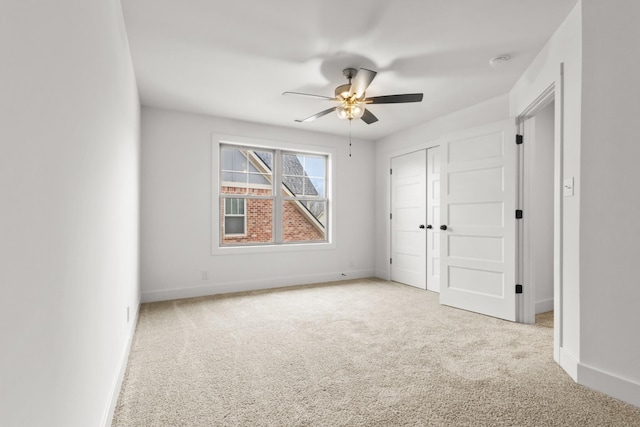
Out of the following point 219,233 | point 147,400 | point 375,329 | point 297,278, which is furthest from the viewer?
point 297,278

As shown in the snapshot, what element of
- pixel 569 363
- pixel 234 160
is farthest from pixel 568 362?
pixel 234 160

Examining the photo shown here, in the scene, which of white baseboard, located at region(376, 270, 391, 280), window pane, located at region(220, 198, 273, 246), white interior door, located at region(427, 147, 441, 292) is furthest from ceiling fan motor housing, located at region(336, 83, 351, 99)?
white baseboard, located at region(376, 270, 391, 280)

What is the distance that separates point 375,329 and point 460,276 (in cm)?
139

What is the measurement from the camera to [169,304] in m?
3.99

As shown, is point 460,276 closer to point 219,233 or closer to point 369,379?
point 369,379

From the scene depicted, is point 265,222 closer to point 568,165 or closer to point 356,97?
point 356,97

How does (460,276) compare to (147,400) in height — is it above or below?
above

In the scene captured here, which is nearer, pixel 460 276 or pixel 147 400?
pixel 147 400

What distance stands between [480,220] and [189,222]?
142 inches

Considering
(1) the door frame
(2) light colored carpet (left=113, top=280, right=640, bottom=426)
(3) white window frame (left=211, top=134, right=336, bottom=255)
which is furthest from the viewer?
(3) white window frame (left=211, top=134, right=336, bottom=255)

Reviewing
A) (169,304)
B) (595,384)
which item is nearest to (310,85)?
(169,304)

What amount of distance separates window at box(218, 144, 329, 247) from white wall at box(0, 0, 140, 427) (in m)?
3.06

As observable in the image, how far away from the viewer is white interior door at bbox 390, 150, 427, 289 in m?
4.99

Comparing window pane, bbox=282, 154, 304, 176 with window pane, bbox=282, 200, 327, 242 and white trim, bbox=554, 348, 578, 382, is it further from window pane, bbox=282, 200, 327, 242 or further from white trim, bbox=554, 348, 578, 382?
white trim, bbox=554, 348, 578, 382
